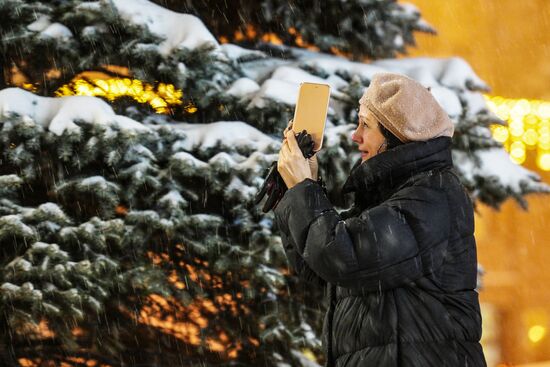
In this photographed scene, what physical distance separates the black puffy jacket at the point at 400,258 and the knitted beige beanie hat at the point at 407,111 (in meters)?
0.03

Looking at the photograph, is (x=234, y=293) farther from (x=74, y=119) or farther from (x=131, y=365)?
(x=74, y=119)

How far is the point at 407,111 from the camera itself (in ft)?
6.62

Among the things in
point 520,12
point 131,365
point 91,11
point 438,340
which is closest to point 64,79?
point 91,11

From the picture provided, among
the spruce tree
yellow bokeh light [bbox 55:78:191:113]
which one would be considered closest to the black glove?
the spruce tree

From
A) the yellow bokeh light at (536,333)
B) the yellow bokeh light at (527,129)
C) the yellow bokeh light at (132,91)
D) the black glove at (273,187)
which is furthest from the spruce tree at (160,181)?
the yellow bokeh light at (536,333)

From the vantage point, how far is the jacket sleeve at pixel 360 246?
1821 mm

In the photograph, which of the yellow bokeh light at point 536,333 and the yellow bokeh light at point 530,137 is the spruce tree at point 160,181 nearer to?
the yellow bokeh light at point 530,137

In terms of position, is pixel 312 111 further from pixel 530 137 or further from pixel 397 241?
pixel 530 137

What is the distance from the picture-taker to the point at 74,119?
3.40 metres

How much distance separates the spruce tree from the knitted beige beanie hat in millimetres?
1319

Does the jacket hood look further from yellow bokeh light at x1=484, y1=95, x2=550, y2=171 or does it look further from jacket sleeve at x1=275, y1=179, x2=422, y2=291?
yellow bokeh light at x1=484, y1=95, x2=550, y2=171

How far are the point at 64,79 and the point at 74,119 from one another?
0.62 metres

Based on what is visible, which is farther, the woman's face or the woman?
the woman's face

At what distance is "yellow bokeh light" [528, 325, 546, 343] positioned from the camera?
10.4 m
